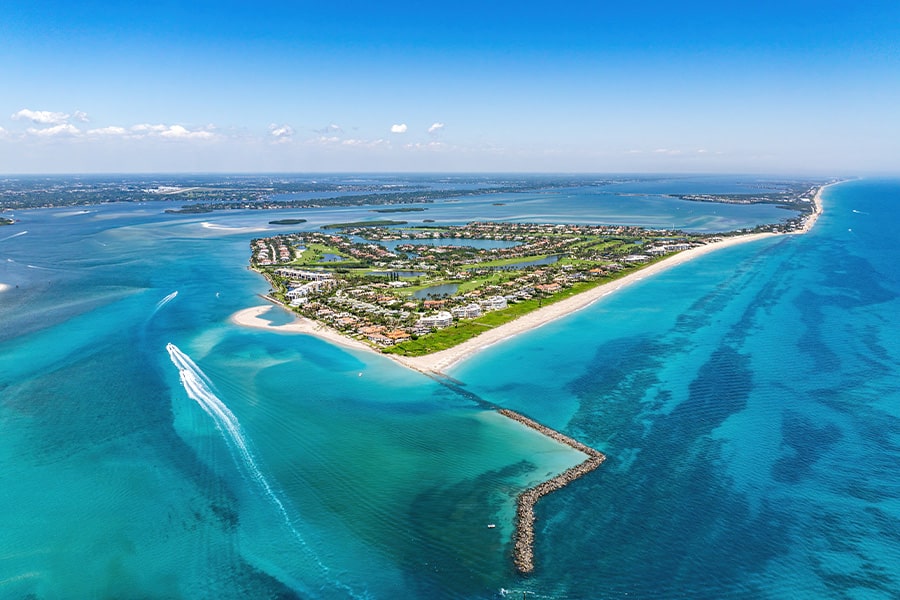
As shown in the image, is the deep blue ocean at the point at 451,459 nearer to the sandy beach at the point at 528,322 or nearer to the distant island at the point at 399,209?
the sandy beach at the point at 528,322

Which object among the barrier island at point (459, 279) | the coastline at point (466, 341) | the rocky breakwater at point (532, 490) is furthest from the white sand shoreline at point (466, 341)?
the rocky breakwater at point (532, 490)

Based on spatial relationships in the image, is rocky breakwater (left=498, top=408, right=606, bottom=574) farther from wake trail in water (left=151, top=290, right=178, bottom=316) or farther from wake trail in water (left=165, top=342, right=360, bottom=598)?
wake trail in water (left=151, top=290, right=178, bottom=316)

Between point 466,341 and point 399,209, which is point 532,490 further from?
point 399,209

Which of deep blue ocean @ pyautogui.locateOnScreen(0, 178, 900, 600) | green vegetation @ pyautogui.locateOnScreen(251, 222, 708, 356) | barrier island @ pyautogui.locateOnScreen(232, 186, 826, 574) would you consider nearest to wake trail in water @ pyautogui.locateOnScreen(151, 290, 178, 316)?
deep blue ocean @ pyautogui.locateOnScreen(0, 178, 900, 600)

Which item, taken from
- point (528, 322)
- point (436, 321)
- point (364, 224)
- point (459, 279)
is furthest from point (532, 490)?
point (364, 224)

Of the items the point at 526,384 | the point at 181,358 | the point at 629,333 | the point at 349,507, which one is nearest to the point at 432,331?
the point at 526,384

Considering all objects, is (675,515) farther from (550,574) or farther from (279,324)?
(279,324)

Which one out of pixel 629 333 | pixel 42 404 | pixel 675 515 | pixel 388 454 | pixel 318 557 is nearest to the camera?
pixel 318 557
